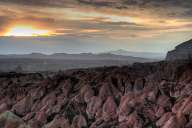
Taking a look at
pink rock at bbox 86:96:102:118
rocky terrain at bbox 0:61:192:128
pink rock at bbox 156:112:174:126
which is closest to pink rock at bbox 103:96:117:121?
rocky terrain at bbox 0:61:192:128

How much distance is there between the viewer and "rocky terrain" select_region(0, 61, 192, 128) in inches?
5051

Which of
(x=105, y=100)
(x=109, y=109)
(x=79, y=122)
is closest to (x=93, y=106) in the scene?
(x=105, y=100)

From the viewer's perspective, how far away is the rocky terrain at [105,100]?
128300 mm

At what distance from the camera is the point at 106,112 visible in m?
139

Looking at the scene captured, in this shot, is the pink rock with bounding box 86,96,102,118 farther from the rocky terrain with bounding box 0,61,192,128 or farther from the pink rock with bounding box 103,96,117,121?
the pink rock with bounding box 103,96,117,121

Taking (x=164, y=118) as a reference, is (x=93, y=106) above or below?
above

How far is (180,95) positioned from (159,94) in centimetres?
835

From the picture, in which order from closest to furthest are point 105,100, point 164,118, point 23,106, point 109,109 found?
point 164,118 → point 109,109 → point 105,100 → point 23,106

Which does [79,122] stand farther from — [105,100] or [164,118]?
[164,118]

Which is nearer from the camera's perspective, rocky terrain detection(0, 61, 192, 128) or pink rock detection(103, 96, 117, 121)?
rocky terrain detection(0, 61, 192, 128)

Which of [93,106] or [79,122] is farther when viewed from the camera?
[93,106]

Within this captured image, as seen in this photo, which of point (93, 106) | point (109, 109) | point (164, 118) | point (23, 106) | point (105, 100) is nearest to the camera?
point (164, 118)

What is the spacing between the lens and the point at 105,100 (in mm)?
147000

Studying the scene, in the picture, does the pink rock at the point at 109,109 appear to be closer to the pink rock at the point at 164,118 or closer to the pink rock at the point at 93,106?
the pink rock at the point at 93,106
